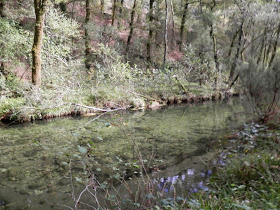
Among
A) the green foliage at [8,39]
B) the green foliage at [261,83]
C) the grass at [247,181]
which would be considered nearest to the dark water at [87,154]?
the grass at [247,181]

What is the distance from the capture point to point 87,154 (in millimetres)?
2371

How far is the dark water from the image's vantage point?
11.0 feet

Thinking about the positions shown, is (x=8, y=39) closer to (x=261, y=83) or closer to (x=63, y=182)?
(x=63, y=182)

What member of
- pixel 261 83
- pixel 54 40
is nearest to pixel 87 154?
pixel 261 83

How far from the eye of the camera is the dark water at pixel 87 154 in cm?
334

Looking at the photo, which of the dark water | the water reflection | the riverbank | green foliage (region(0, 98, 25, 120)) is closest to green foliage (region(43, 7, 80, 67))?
the riverbank

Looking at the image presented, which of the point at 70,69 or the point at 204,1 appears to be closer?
the point at 70,69

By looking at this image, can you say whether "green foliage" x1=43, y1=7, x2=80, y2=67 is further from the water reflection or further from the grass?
the grass

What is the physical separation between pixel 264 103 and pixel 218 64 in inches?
401

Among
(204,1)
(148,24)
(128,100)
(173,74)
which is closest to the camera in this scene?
(128,100)

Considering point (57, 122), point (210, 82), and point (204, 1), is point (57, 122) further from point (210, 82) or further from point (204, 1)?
point (204, 1)

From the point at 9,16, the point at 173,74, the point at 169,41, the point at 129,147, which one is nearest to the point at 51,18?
the point at 9,16

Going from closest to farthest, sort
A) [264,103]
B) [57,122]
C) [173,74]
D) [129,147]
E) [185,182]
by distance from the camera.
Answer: [185,182] → [129,147] → [264,103] → [57,122] → [173,74]

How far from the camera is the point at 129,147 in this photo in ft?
19.3
